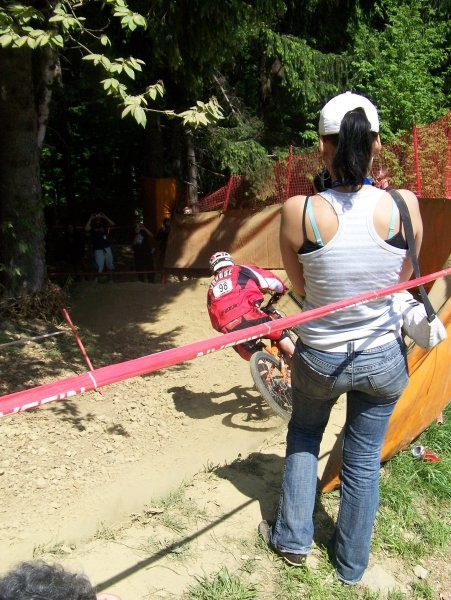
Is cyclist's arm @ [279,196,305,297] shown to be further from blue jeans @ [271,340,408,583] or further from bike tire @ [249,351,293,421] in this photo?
bike tire @ [249,351,293,421]

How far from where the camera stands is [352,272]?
232cm

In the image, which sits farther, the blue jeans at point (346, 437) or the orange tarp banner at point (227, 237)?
the orange tarp banner at point (227, 237)

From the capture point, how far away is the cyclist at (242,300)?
16.5 ft

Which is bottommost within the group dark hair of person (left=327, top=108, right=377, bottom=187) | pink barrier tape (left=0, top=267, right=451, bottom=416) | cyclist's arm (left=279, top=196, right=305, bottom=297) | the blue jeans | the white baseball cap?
the blue jeans

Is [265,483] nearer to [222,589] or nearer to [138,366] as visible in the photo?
[222,589]

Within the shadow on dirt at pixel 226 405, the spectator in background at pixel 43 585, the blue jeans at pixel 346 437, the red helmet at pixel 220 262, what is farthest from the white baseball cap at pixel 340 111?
the shadow on dirt at pixel 226 405

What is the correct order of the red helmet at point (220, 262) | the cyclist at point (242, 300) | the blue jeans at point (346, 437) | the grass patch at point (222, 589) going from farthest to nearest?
the red helmet at point (220, 262) < the cyclist at point (242, 300) < the grass patch at point (222, 589) < the blue jeans at point (346, 437)

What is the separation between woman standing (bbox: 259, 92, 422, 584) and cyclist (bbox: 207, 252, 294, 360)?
243 centimetres

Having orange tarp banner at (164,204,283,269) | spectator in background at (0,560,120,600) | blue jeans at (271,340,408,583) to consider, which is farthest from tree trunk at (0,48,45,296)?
spectator in background at (0,560,120,600)

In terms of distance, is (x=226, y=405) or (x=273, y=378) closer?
(x=273, y=378)

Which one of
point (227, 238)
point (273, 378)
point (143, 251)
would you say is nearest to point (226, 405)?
point (273, 378)

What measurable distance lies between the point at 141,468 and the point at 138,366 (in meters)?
3.09

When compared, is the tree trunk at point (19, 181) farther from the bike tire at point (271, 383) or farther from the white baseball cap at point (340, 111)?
the white baseball cap at point (340, 111)

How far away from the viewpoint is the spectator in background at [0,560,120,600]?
4.15 ft
